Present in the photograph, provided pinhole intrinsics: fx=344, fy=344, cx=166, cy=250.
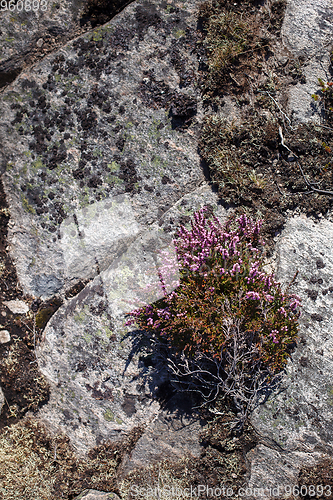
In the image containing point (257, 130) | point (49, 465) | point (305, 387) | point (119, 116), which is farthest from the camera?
point (49, 465)

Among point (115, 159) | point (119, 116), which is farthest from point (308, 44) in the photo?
point (115, 159)

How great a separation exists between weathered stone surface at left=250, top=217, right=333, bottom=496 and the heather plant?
24cm

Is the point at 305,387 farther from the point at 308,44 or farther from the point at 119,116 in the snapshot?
the point at 308,44

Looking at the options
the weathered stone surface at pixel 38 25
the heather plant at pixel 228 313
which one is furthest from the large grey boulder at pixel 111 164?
the heather plant at pixel 228 313

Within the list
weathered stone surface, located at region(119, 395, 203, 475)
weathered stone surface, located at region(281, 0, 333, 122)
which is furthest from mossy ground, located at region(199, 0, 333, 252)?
weathered stone surface, located at region(119, 395, 203, 475)

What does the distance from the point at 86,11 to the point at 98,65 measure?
3.16ft

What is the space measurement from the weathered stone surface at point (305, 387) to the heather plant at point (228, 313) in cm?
24

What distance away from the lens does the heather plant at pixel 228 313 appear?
475 centimetres

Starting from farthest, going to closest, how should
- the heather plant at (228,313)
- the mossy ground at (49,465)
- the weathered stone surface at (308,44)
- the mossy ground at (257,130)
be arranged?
1. the mossy ground at (49,465)
2. the weathered stone surface at (308,44)
3. the mossy ground at (257,130)
4. the heather plant at (228,313)

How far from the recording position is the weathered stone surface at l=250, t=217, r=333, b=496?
5078 millimetres

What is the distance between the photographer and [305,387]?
16.8ft

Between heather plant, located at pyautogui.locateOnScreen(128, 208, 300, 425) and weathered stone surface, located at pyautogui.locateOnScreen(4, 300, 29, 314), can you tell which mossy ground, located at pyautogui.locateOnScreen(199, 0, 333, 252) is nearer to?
heather plant, located at pyautogui.locateOnScreen(128, 208, 300, 425)

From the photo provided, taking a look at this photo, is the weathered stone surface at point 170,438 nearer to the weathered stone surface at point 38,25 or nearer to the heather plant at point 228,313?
the heather plant at point 228,313

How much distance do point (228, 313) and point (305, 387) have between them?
1.74 metres
